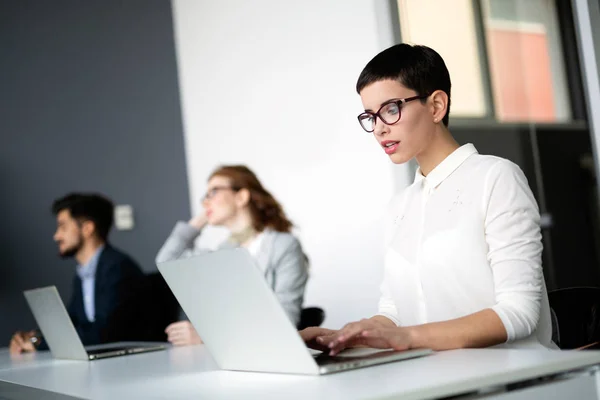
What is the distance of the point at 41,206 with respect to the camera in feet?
14.5

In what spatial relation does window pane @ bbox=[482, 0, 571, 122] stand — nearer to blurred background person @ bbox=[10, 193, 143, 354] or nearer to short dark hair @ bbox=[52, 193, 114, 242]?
blurred background person @ bbox=[10, 193, 143, 354]

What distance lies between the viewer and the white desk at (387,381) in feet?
3.69

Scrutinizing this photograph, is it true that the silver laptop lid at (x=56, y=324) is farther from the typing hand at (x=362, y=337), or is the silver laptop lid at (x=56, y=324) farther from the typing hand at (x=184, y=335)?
the typing hand at (x=362, y=337)

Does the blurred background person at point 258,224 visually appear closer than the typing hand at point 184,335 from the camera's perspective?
No

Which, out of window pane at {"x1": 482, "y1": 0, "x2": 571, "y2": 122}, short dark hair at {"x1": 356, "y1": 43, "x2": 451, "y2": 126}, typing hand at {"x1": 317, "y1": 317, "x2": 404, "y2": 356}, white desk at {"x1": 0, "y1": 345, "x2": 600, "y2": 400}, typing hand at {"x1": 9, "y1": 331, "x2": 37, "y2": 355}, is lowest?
typing hand at {"x1": 9, "y1": 331, "x2": 37, "y2": 355}

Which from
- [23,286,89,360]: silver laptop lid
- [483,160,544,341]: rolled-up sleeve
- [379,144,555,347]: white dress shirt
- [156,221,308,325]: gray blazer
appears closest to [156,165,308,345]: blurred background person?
[156,221,308,325]: gray blazer

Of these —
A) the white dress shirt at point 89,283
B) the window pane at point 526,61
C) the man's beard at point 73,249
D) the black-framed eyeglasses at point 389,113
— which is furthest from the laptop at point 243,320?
the man's beard at point 73,249

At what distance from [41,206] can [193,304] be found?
10.4 feet

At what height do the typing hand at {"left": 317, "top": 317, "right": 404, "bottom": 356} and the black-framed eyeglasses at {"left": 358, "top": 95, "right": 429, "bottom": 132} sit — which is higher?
the black-framed eyeglasses at {"left": 358, "top": 95, "right": 429, "bottom": 132}

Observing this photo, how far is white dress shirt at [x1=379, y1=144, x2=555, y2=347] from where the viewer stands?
158cm

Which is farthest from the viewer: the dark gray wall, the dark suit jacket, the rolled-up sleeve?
the dark gray wall

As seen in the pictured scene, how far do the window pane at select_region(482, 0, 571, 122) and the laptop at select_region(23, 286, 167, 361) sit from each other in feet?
5.28

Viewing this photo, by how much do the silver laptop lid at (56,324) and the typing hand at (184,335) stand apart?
37 centimetres

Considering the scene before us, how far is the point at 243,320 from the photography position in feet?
4.55
